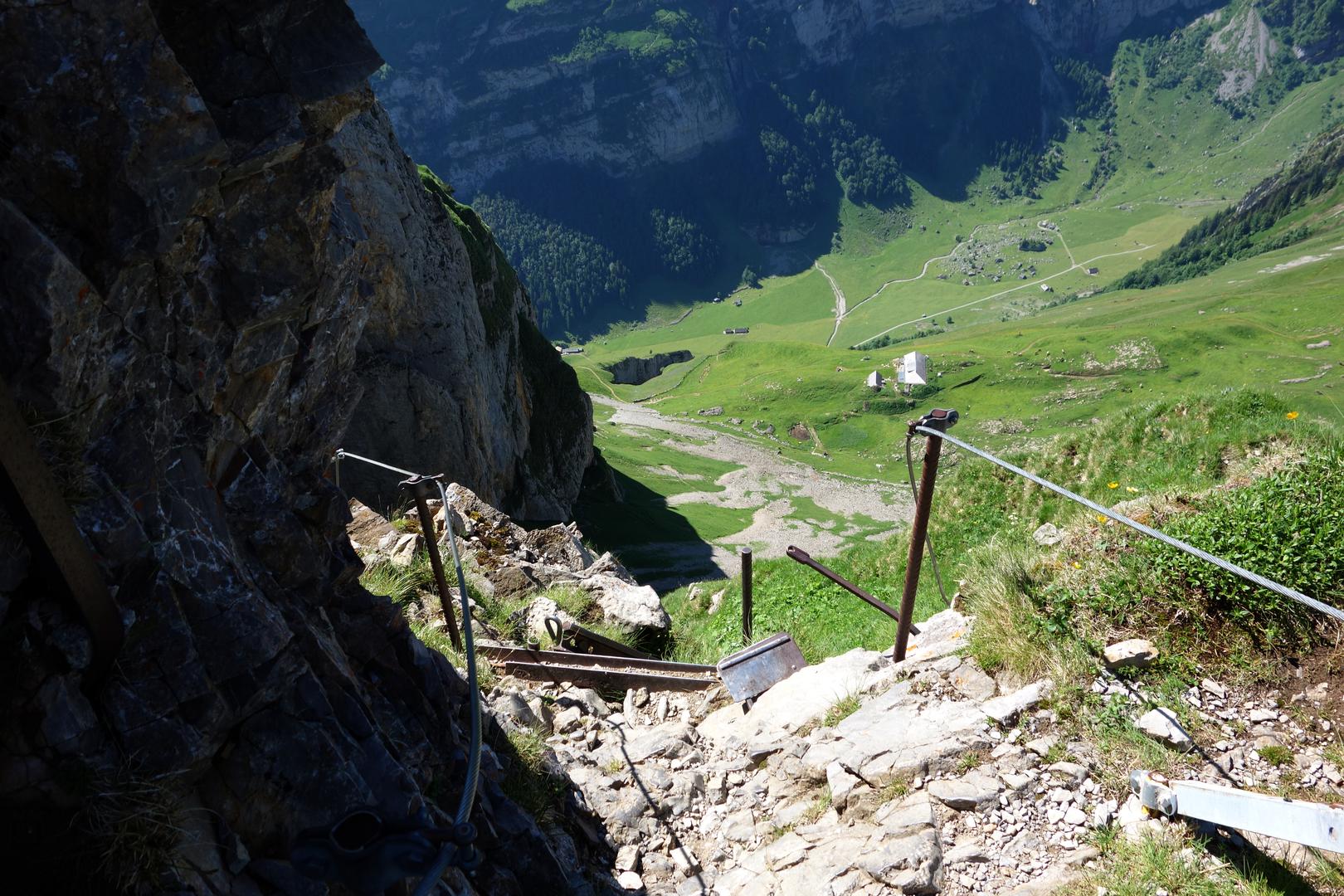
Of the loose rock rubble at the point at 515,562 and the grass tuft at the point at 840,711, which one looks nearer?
the grass tuft at the point at 840,711

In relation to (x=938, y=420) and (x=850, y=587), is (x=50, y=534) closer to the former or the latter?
(x=938, y=420)

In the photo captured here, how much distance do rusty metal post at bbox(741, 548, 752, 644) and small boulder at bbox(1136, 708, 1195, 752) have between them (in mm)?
8070

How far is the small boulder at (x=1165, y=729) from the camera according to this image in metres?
7.32

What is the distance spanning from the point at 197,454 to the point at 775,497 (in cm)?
8984

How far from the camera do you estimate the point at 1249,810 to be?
18.0ft

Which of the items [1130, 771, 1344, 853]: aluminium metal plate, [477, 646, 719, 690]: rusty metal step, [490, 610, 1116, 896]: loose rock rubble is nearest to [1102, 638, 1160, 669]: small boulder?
[490, 610, 1116, 896]: loose rock rubble

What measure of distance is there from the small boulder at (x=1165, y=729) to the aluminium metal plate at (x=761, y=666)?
5.42 meters

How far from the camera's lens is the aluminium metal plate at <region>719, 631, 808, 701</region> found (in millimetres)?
12156

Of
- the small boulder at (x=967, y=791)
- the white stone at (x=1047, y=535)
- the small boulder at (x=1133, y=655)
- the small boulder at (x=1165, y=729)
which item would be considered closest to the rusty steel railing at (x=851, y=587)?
the white stone at (x=1047, y=535)

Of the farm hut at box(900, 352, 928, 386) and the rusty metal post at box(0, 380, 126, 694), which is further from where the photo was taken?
the farm hut at box(900, 352, 928, 386)

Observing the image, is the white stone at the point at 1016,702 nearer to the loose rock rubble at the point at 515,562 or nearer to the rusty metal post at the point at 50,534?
the rusty metal post at the point at 50,534

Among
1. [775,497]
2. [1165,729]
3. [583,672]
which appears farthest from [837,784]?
[775,497]

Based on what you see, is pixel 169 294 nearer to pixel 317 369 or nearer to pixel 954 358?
pixel 317 369

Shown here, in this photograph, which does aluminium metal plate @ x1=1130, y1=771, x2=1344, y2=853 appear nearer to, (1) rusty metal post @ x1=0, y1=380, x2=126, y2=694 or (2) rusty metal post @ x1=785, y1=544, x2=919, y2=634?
(2) rusty metal post @ x1=785, y1=544, x2=919, y2=634
